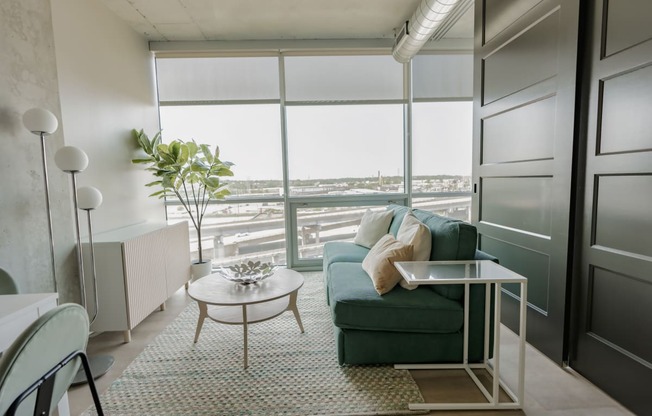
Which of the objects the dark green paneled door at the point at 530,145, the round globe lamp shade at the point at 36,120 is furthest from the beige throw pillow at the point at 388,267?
the round globe lamp shade at the point at 36,120

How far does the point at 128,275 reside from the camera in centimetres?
237

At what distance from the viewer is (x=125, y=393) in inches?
71.2

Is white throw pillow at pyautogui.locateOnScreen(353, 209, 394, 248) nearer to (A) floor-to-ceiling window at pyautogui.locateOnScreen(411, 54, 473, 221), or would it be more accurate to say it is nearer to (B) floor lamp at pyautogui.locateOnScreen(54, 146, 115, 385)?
(A) floor-to-ceiling window at pyautogui.locateOnScreen(411, 54, 473, 221)

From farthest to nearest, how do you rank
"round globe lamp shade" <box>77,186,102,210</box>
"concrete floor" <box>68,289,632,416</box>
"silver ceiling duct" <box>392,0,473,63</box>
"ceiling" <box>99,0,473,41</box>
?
"ceiling" <box>99,0,473,41</box>
"silver ceiling duct" <box>392,0,473,63</box>
"round globe lamp shade" <box>77,186,102,210</box>
"concrete floor" <box>68,289,632,416</box>

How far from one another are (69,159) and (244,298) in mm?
1407

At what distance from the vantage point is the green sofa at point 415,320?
1878 mm

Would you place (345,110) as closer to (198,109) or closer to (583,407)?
(198,109)

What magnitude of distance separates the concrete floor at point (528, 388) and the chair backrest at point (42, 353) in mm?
1077

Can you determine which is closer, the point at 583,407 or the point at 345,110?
the point at 583,407

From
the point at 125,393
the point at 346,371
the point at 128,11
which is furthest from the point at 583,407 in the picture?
the point at 128,11

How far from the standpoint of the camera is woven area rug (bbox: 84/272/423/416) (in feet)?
5.45

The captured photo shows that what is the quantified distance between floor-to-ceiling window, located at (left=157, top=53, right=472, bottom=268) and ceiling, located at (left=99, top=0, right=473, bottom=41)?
0.93ft

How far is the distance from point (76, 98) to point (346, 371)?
2899mm

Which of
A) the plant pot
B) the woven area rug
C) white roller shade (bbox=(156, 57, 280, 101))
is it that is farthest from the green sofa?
white roller shade (bbox=(156, 57, 280, 101))
